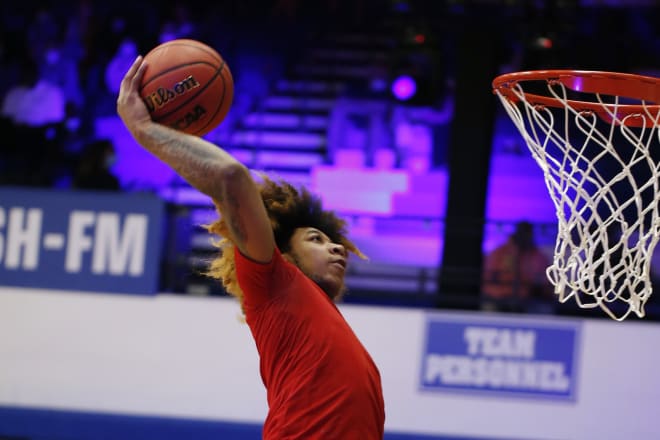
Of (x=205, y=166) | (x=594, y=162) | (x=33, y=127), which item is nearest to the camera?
(x=205, y=166)

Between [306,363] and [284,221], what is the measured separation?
65 centimetres

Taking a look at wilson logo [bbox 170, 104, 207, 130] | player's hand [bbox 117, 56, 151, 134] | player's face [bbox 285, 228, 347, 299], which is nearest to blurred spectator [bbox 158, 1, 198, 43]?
player's face [bbox 285, 228, 347, 299]

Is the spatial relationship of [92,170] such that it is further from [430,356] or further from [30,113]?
[430,356]

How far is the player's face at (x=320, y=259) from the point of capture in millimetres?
3148

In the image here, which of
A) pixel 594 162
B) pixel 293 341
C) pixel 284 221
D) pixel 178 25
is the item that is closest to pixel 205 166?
pixel 293 341

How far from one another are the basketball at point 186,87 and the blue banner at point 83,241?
13.6ft

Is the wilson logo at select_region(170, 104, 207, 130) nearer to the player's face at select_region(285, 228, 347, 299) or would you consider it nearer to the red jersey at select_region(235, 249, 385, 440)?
the red jersey at select_region(235, 249, 385, 440)

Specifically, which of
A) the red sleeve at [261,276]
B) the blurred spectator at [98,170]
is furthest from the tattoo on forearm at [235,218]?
the blurred spectator at [98,170]

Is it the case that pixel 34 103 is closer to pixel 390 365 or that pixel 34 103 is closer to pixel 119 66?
pixel 119 66

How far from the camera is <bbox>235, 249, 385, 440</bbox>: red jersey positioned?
111 inches

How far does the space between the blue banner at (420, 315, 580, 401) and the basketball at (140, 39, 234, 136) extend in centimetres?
423

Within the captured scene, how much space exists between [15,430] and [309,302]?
4692mm

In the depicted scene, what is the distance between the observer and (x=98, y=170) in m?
7.50

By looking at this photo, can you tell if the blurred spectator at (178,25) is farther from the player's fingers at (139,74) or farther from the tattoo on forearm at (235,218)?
the tattoo on forearm at (235,218)
